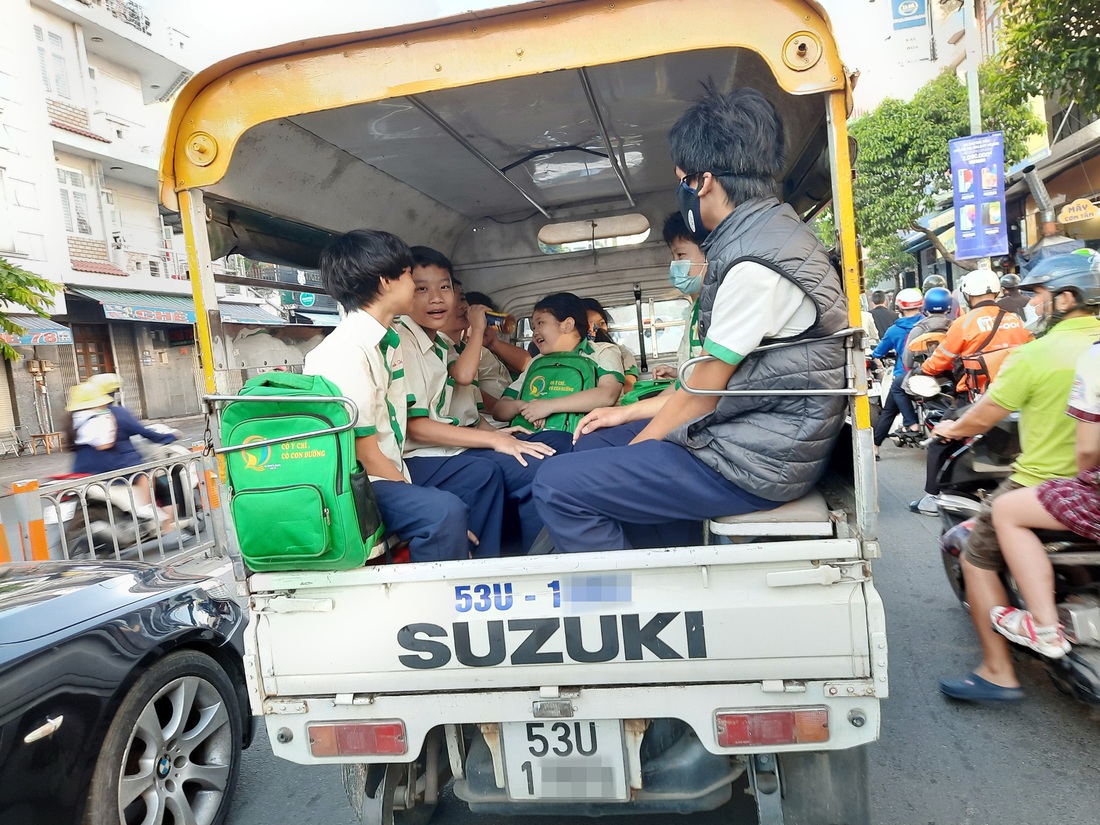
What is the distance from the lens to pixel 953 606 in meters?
4.50

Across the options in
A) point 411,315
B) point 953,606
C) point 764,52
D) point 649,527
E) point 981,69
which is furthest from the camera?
point 981,69

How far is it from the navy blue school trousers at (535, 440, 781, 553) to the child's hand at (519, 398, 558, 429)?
1.54 m

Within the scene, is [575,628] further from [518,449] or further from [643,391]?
[643,391]

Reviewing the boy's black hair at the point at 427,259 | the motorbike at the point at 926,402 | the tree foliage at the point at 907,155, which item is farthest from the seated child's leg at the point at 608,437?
the tree foliage at the point at 907,155

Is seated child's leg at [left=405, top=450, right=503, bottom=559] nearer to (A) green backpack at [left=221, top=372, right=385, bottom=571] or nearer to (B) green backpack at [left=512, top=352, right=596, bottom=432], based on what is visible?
(A) green backpack at [left=221, top=372, right=385, bottom=571]

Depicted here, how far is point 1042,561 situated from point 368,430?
8.40ft

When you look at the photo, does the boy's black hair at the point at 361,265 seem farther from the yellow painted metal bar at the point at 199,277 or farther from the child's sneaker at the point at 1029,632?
the child's sneaker at the point at 1029,632

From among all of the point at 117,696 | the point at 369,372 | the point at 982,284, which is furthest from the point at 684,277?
the point at 982,284

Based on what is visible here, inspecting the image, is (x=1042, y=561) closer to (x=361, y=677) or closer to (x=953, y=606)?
(x=953, y=606)

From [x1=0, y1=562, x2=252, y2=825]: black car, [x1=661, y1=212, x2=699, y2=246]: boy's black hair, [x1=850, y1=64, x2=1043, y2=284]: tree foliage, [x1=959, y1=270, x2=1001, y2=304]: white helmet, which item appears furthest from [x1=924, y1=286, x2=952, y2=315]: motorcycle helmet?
[x1=850, y1=64, x2=1043, y2=284]: tree foliage

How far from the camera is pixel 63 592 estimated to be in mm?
2717

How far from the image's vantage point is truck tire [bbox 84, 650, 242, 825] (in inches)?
95.9

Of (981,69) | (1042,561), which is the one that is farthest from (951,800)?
(981,69)

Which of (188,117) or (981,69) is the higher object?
(981,69)
